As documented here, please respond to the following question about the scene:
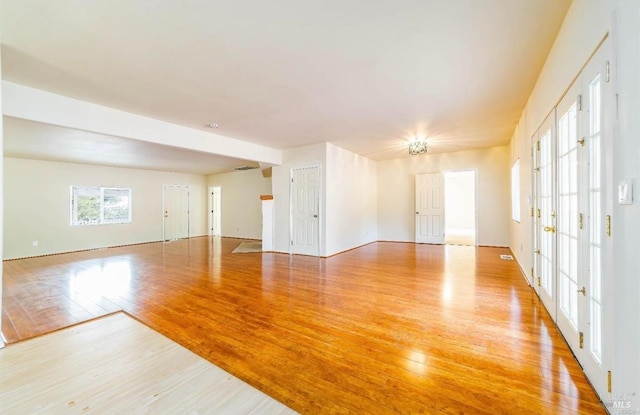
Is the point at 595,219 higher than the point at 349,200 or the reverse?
the reverse

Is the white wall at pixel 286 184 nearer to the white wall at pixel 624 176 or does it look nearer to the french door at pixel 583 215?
the french door at pixel 583 215

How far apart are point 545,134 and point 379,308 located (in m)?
2.71

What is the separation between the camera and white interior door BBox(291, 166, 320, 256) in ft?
20.4

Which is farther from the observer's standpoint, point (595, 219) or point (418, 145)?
point (418, 145)

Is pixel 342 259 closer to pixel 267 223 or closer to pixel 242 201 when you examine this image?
pixel 267 223

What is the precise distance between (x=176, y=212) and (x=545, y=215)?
10588mm

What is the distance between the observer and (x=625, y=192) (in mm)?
1236

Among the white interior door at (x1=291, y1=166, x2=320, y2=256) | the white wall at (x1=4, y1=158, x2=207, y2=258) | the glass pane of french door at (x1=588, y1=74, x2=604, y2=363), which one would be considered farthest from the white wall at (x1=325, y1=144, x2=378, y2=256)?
the white wall at (x1=4, y1=158, x2=207, y2=258)

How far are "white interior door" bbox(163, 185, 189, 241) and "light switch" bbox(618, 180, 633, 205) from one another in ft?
35.4

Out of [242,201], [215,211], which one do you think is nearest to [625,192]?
[242,201]

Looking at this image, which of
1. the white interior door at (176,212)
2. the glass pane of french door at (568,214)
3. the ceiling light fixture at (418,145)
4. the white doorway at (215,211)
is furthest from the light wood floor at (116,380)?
the white doorway at (215,211)

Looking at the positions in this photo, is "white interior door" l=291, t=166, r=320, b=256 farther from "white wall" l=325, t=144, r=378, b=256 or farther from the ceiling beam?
the ceiling beam

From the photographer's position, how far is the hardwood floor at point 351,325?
1666mm

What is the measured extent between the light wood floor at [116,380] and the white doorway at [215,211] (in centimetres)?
849
